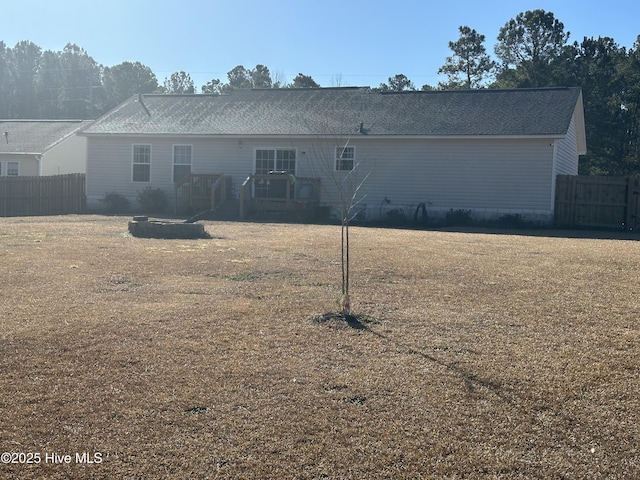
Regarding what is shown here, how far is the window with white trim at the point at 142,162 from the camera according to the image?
24722 mm

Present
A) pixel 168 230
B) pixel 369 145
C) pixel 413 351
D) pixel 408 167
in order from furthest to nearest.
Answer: pixel 369 145
pixel 408 167
pixel 168 230
pixel 413 351

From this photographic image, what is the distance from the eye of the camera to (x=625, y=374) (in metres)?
4.90

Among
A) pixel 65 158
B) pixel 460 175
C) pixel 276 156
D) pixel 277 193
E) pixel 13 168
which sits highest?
pixel 65 158

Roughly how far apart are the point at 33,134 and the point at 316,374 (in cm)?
3337

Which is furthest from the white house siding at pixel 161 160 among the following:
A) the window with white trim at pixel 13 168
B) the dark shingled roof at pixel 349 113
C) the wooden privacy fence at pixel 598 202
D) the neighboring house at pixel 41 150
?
the window with white trim at pixel 13 168

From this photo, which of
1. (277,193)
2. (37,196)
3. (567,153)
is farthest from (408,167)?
(37,196)

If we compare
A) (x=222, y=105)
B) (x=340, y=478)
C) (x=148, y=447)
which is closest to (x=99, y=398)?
(x=148, y=447)

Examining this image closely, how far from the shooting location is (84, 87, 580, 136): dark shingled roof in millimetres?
21172

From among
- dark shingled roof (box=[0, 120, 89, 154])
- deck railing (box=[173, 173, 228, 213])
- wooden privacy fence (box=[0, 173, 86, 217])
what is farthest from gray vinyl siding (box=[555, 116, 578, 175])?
dark shingled roof (box=[0, 120, 89, 154])

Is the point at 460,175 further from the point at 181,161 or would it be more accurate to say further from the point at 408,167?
the point at 181,161

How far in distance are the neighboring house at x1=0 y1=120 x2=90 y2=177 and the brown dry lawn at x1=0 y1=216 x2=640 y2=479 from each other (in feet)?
79.3

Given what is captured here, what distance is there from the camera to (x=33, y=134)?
34.1 m

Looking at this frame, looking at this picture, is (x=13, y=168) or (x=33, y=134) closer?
(x=13, y=168)

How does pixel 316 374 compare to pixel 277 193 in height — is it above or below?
below
